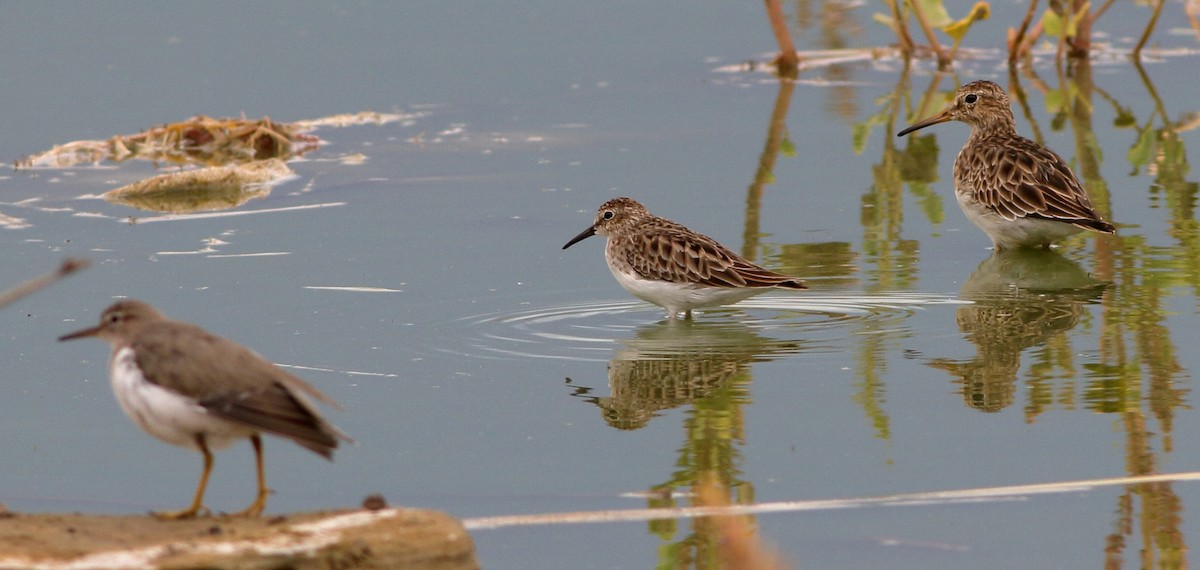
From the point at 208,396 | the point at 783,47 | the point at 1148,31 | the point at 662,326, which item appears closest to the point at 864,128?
the point at 783,47

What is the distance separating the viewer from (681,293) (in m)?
11.3

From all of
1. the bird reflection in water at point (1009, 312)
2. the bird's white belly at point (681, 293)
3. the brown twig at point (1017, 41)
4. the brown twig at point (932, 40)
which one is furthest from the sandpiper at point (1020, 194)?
the brown twig at point (1017, 41)

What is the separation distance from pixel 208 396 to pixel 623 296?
5.81m

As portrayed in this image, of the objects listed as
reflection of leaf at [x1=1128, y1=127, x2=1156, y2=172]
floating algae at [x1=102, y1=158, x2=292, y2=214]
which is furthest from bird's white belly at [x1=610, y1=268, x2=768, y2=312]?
reflection of leaf at [x1=1128, y1=127, x2=1156, y2=172]

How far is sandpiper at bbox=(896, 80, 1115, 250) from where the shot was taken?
12680mm

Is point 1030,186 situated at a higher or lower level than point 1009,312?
higher

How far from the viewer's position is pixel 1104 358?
9.94 metres

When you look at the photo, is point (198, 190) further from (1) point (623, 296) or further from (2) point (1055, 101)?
(2) point (1055, 101)

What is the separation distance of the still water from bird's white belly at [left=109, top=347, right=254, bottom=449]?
1257 mm

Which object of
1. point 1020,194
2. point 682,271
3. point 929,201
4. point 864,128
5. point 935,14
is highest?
point 935,14

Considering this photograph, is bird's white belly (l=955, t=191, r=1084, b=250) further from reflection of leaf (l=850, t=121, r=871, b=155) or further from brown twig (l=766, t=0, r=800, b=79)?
brown twig (l=766, t=0, r=800, b=79)

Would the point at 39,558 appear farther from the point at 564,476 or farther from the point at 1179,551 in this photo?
the point at 1179,551

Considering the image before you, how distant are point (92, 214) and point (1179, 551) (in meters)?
9.69

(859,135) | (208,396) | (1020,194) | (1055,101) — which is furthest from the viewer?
(1055,101)
